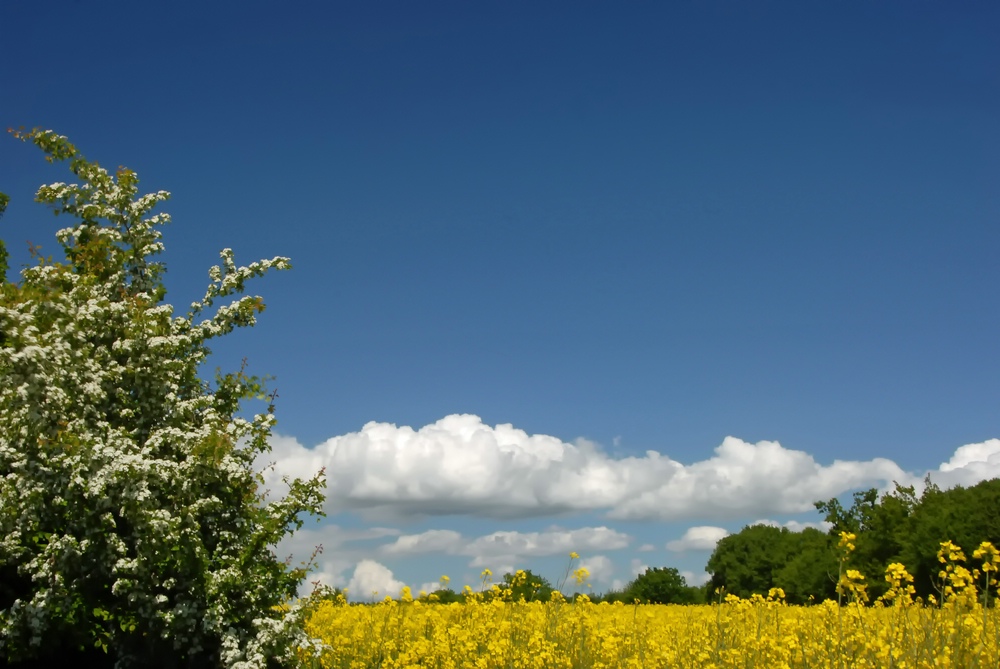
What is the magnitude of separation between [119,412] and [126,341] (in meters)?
1.05

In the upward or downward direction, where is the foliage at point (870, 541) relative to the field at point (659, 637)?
upward

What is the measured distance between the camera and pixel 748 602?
1048 cm

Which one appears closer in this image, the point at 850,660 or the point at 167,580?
the point at 850,660

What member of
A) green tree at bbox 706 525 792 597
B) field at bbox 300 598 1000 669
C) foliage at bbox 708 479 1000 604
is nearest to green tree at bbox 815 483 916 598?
foliage at bbox 708 479 1000 604

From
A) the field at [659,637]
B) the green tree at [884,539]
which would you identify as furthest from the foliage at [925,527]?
the field at [659,637]

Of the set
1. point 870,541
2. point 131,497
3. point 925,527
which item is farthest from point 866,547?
point 131,497

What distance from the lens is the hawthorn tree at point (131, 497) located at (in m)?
11.2

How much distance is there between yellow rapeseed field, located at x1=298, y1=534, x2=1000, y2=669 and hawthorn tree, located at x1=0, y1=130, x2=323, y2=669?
68.4 inches

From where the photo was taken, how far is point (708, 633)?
11180mm

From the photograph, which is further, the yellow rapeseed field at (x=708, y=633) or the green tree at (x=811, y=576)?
the green tree at (x=811, y=576)

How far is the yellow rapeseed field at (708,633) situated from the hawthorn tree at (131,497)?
5.70ft

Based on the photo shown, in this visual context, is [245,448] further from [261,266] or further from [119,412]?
[261,266]

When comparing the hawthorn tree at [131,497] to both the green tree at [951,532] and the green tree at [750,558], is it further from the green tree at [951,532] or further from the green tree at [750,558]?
the green tree at [750,558]

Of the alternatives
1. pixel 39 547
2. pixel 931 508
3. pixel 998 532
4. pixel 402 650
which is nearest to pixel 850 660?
pixel 402 650
